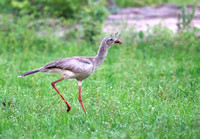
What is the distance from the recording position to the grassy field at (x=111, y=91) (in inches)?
178

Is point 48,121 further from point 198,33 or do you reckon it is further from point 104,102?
point 198,33

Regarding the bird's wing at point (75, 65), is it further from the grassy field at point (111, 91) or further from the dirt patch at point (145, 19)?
the dirt patch at point (145, 19)

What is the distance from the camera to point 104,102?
5270 mm

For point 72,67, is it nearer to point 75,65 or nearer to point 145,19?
point 75,65

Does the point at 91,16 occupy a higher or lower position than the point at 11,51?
higher

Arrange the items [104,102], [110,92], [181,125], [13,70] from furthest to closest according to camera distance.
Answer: [13,70] < [110,92] < [104,102] < [181,125]

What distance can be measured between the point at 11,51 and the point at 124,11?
4.69 meters

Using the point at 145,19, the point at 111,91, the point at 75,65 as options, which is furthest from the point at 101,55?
the point at 145,19

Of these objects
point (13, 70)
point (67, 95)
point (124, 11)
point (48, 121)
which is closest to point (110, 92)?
point (67, 95)

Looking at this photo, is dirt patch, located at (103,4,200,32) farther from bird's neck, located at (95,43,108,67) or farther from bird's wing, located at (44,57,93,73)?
bird's wing, located at (44,57,93,73)

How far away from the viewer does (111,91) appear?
19.9ft

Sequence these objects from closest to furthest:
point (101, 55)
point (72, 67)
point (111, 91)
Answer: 1. point (72, 67)
2. point (101, 55)
3. point (111, 91)

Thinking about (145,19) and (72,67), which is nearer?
(72,67)

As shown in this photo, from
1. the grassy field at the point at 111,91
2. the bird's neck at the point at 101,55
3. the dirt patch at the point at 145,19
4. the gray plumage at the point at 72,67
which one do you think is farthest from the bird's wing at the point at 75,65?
the dirt patch at the point at 145,19
